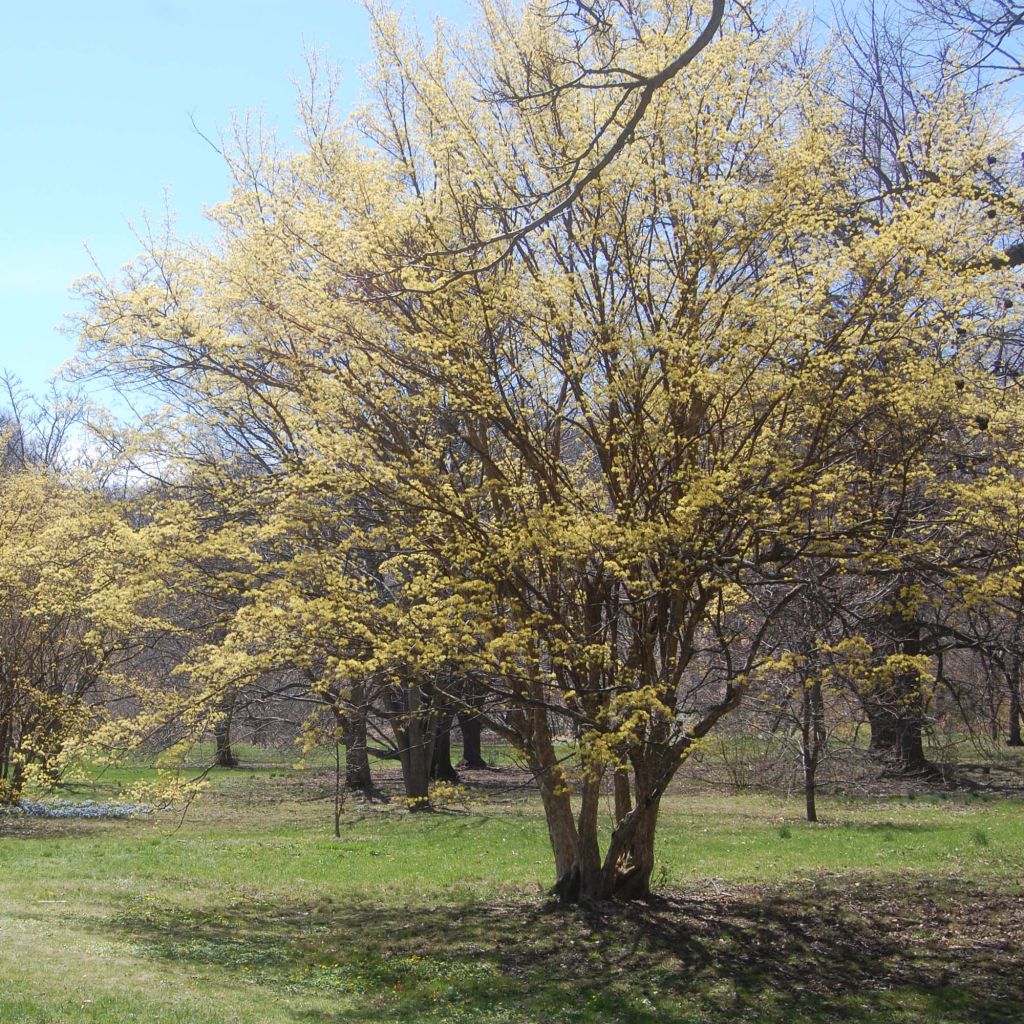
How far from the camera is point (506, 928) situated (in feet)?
32.6

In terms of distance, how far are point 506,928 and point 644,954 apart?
170cm

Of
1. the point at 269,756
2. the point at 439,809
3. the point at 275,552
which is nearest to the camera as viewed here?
the point at 275,552

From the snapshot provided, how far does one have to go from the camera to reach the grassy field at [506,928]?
7.17 meters

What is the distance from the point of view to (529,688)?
971 centimetres

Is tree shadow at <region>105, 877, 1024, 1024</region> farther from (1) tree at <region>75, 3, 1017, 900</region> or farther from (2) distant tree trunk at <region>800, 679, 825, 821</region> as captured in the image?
(2) distant tree trunk at <region>800, 679, 825, 821</region>

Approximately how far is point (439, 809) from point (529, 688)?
36.6 ft

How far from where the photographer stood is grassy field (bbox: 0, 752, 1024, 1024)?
7.17 meters

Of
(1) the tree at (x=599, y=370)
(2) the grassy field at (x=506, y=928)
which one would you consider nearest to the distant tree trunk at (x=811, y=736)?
(2) the grassy field at (x=506, y=928)

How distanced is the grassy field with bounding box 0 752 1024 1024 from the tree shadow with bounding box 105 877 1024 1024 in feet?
0.09

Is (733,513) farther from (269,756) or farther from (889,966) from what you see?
(269,756)

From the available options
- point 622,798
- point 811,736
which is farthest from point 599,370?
point 811,736

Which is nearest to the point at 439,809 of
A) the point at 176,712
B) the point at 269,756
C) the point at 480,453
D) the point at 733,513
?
the point at 176,712

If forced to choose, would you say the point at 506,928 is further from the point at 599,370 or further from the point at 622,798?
the point at 599,370

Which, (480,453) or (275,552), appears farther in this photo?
(275,552)
